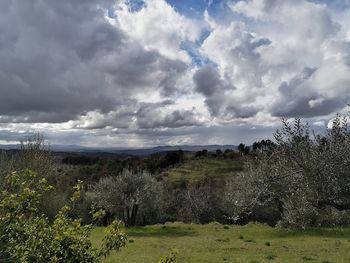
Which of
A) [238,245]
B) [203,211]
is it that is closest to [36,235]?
[238,245]

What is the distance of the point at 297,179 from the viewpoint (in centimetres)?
1533

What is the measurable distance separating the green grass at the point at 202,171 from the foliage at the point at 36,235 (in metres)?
95.3

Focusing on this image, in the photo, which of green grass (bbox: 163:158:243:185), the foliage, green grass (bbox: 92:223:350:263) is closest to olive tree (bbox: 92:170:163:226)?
green grass (bbox: 92:223:350:263)

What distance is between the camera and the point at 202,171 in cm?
12525

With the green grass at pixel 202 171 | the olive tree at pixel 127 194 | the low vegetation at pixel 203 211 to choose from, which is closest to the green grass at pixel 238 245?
the low vegetation at pixel 203 211

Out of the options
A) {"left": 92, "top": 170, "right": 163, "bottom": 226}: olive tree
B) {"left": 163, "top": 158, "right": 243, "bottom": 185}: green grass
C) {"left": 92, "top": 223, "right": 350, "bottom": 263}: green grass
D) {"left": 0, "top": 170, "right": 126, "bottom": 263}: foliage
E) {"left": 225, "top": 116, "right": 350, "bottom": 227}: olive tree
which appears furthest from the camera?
{"left": 163, "top": 158, "right": 243, "bottom": 185}: green grass

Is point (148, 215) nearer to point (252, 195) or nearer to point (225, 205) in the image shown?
point (225, 205)

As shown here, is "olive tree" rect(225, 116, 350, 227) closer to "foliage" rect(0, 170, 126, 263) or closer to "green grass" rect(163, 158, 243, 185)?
"foliage" rect(0, 170, 126, 263)

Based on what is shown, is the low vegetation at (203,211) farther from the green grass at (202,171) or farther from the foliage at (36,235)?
the green grass at (202,171)

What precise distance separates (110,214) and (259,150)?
42.5 meters

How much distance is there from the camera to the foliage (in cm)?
716

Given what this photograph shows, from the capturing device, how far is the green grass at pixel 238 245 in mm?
26641

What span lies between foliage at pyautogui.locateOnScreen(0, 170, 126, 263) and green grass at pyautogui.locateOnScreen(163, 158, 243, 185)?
313 feet

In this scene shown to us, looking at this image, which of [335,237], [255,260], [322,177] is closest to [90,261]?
[322,177]
